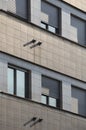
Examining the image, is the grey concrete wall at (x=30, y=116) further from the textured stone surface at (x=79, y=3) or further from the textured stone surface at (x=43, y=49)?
the textured stone surface at (x=79, y=3)

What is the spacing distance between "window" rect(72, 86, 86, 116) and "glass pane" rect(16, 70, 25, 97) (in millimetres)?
3870

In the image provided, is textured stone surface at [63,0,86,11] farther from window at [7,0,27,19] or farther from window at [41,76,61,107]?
window at [41,76,61,107]

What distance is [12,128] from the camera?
27.1m

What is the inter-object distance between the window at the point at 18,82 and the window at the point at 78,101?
12.1 feet

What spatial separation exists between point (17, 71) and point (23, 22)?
2.21 m

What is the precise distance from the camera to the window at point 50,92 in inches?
1180

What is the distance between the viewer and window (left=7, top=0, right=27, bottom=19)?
93.2ft

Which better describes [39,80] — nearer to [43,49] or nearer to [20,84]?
[20,84]

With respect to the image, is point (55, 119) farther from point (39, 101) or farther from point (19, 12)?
point (19, 12)

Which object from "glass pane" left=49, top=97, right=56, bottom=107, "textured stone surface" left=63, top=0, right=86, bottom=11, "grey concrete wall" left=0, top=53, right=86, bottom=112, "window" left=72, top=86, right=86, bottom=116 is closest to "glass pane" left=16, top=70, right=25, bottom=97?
"grey concrete wall" left=0, top=53, right=86, bottom=112

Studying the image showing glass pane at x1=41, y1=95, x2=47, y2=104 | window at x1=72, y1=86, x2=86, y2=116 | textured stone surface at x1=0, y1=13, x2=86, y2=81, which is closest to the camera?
textured stone surface at x1=0, y1=13, x2=86, y2=81

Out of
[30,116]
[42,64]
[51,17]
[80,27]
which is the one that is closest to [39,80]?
[42,64]

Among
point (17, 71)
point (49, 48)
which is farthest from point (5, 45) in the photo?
point (49, 48)

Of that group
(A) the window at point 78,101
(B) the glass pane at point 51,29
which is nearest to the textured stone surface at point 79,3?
(B) the glass pane at point 51,29
